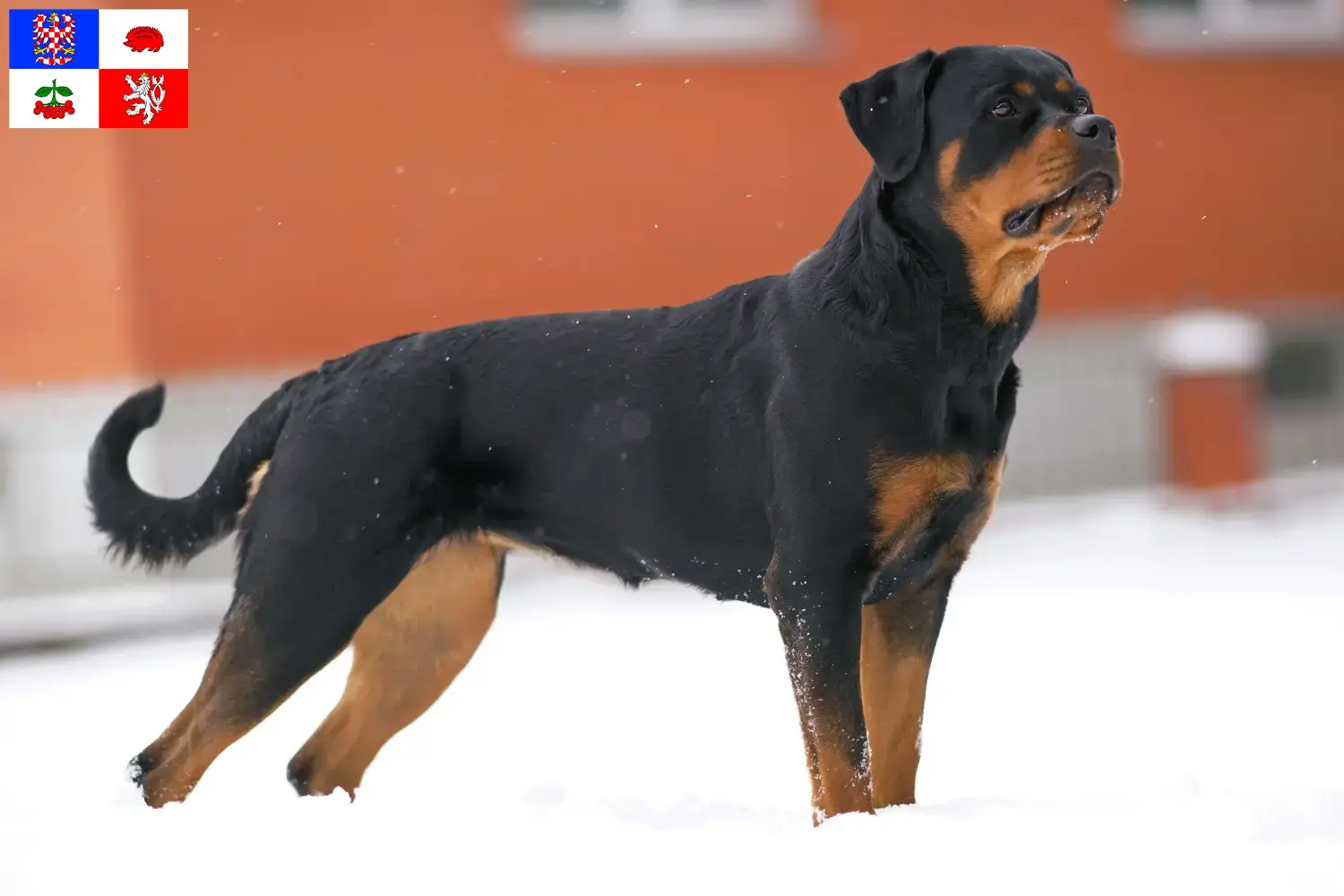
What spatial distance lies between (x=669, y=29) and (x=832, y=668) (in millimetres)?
6211

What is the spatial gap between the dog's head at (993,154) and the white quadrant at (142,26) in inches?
185

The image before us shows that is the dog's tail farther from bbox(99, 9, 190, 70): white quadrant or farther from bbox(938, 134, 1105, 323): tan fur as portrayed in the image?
bbox(99, 9, 190, 70): white quadrant

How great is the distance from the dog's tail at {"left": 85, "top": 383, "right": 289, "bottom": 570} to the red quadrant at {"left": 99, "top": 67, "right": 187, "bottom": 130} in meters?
3.52

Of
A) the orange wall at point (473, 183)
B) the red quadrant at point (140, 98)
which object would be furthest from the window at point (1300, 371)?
the red quadrant at point (140, 98)

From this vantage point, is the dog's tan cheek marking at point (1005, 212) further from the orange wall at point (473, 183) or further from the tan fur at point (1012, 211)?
the orange wall at point (473, 183)

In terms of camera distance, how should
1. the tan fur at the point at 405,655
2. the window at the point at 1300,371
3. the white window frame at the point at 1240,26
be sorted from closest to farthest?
the tan fur at the point at 405,655 → the white window frame at the point at 1240,26 → the window at the point at 1300,371

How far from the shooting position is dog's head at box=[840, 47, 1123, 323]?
9.92ft

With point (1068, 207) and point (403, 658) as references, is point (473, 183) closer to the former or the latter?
point (403, 658)

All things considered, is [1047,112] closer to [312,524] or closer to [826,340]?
[826,340]

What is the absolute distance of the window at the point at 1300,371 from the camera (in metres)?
9.93

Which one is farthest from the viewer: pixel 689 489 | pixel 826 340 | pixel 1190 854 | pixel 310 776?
pixel 310 776

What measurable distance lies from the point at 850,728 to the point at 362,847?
111 cm

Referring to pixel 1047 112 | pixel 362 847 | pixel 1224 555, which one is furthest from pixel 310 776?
pixel 1224 555

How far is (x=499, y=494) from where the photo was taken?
359 cm
